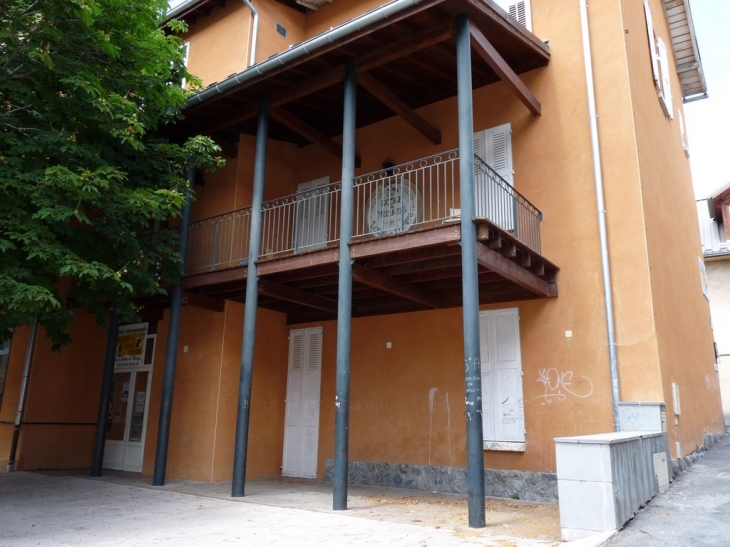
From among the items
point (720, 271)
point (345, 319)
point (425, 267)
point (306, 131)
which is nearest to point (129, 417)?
point (345, 319)

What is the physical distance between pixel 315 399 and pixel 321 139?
521cm

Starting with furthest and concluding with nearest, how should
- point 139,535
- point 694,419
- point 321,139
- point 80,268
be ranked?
point 321,139 → point 694,419 → point 80,268 → point 139,535

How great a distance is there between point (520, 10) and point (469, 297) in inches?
247

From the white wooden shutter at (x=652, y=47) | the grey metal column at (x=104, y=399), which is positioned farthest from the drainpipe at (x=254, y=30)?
the white wooden shutter at (x=652, y=47)

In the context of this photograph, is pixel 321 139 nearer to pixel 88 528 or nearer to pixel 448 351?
pixel 448 351

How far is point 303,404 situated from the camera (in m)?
12.1

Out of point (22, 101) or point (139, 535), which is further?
point (22, 101)

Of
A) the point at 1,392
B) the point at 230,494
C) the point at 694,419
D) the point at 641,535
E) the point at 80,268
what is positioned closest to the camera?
the point at 641,535

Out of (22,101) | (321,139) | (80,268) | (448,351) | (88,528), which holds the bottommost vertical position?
(88,528)

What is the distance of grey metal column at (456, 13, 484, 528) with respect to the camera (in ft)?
22.7

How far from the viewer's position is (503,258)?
→ 834cm

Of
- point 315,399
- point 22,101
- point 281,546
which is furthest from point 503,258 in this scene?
point 22,101

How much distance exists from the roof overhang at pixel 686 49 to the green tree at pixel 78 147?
11.4 metres

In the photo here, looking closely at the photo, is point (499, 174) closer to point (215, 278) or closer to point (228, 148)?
point (215, 278)
